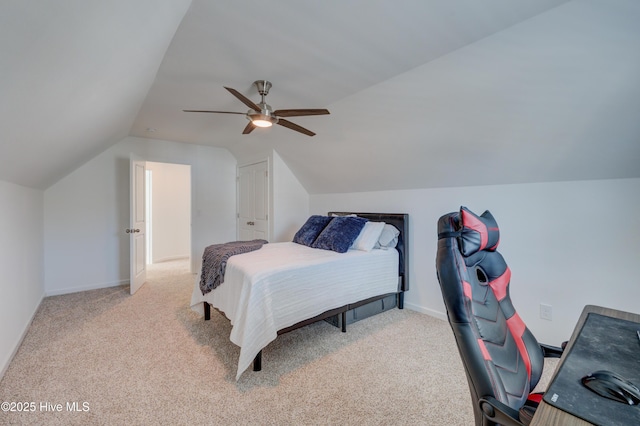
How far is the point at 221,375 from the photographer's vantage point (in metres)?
1.98

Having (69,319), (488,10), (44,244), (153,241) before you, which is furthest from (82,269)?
(488,10)

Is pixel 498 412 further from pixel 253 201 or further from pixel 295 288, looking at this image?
pixel 253 201

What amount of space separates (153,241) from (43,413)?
16.0 ft

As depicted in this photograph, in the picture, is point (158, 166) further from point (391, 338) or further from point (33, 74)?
point (391, 338)

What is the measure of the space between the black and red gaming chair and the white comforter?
141 cm

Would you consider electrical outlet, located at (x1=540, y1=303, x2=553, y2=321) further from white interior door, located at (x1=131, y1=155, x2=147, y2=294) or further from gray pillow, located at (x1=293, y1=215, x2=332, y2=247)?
white interior door, located at (x1=131, y1=155, x2=147, y2=294)

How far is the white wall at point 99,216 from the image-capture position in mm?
3777

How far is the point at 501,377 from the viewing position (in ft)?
3.15

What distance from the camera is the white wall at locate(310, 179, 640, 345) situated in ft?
6.64

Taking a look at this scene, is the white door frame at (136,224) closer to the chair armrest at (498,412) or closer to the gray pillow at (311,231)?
the gray pillow at (311,231)

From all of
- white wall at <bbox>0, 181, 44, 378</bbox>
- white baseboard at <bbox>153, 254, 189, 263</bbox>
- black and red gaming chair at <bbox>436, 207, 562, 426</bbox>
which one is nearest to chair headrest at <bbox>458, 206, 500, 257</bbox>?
black and red gaming chair at <bbox>436, 207, 562, 426</bbox>

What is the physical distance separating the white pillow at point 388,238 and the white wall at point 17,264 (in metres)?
3.32

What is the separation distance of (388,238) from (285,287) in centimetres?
155

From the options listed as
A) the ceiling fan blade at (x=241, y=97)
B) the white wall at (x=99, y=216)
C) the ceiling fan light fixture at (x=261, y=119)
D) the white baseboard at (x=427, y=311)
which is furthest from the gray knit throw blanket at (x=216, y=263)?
the white wall at (x=99, y=216)
